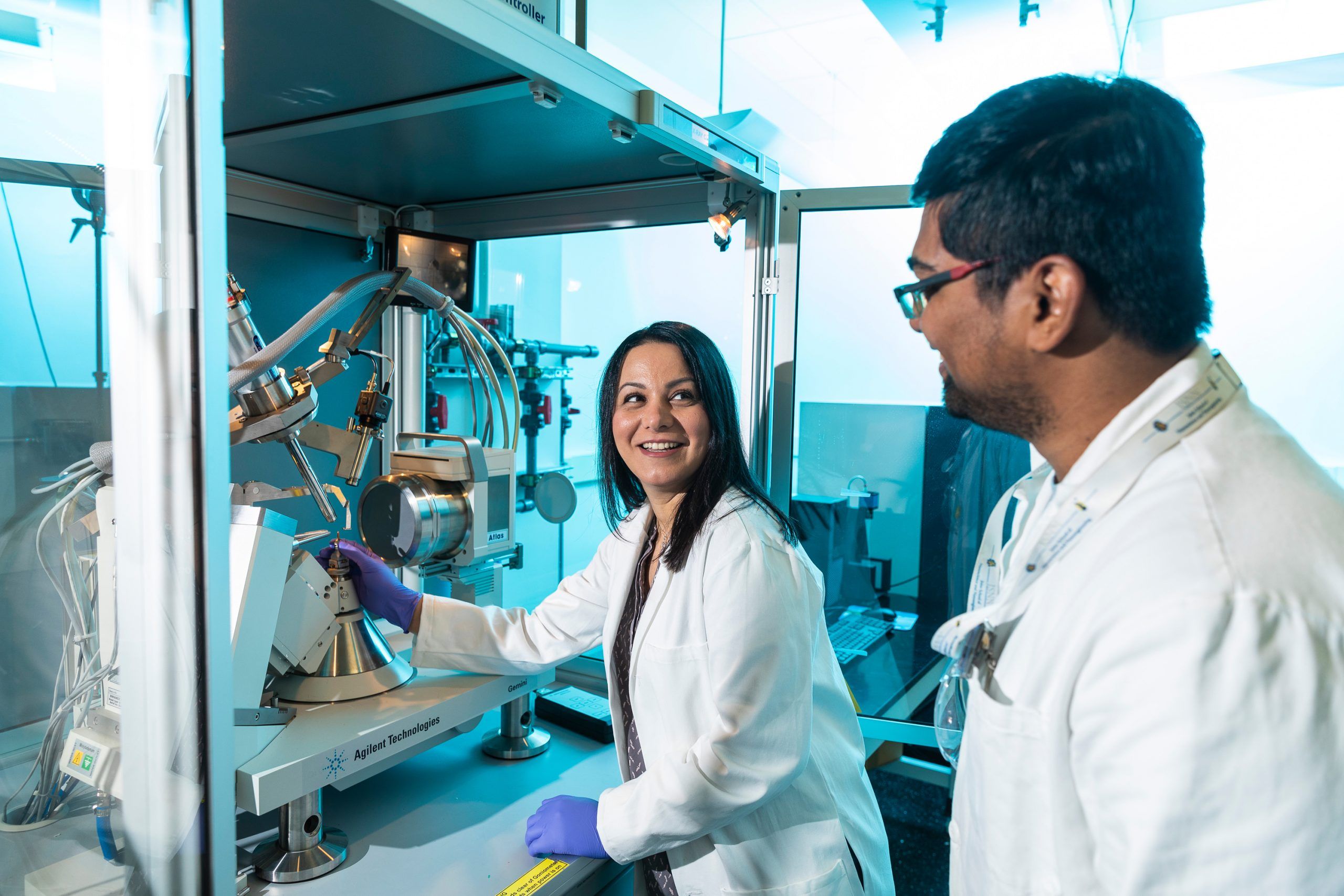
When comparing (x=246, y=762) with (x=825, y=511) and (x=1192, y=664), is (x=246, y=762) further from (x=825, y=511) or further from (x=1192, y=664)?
(x=825, y=511)

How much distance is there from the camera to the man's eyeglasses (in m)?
0.63

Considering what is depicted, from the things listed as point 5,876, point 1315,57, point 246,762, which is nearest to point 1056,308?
point 246,762

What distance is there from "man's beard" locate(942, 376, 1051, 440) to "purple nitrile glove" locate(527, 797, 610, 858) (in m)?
0.80

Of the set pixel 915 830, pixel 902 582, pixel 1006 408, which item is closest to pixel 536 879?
pixel 1006 408

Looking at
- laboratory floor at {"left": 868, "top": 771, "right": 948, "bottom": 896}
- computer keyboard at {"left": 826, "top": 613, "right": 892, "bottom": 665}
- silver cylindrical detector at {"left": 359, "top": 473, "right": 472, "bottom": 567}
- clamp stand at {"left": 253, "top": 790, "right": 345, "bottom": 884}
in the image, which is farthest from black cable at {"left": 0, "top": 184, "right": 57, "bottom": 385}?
laboratory floor at {"left": 868, "top": 771, "right": 948, "bottom": 896}

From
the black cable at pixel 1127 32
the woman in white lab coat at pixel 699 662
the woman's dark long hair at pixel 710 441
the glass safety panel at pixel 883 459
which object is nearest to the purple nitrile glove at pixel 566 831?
the woman in white lab coat at pixel 699 662

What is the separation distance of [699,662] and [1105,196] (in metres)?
0.77

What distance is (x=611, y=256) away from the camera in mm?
2742

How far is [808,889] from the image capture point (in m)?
1.04

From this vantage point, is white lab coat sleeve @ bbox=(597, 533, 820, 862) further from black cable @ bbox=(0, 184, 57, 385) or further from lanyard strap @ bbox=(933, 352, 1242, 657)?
black cable @ bbox=(0, 184, 57, 385)

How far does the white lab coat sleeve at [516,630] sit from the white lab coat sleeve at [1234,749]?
3.33 feet

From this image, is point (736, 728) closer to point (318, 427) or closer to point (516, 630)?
point (516, 630)

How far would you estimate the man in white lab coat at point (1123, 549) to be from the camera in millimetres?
438

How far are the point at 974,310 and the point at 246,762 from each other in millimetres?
949
